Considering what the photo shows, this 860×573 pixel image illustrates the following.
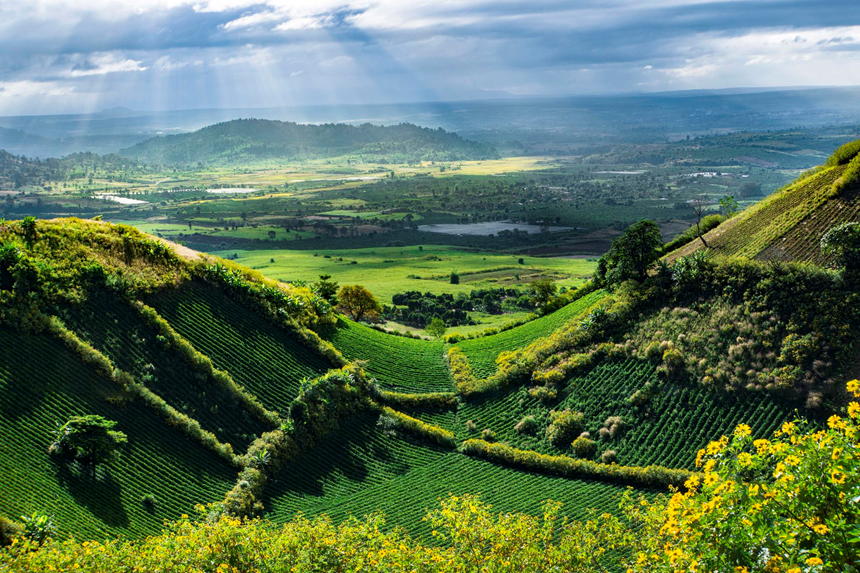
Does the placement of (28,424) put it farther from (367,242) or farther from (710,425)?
(367,242)

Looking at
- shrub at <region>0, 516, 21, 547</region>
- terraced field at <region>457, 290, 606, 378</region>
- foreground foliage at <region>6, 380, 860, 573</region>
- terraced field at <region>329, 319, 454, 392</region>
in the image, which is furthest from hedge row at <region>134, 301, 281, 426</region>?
foreground foliage at <region>6, 380, 860, 573</region>

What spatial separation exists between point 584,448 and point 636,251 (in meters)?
20.0

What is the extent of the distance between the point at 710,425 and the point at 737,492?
28.2 m

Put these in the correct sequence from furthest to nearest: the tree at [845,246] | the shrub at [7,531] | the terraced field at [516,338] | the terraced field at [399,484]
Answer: the terraced field at [516,338], the tree at [845,246], the terraced field at [399,484], the shrub at [7,531]

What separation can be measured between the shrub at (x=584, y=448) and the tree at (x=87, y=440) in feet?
97.1

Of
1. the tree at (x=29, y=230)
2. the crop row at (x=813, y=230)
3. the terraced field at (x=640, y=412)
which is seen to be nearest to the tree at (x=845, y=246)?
the crop row at (x=813, y=230)

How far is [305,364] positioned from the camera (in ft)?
172

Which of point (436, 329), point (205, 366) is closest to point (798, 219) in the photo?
point (436, 329)

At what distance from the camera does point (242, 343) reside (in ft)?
168

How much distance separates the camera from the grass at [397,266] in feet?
429

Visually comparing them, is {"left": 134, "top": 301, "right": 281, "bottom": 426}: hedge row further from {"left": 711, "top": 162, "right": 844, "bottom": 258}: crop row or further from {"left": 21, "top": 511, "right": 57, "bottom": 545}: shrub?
{"left": 711, "top": 162, "right": 844, "bottom": 258}: crop row

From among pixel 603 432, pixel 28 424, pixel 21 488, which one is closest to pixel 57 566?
pixel 21 488

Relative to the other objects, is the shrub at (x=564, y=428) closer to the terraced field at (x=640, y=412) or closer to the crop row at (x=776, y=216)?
the terraced field at (x=640, y=412)

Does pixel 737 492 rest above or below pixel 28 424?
above
